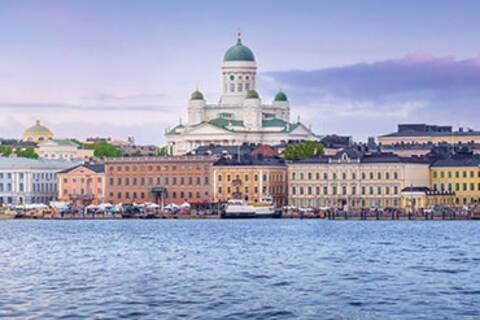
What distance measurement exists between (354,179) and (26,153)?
67932 millimetres

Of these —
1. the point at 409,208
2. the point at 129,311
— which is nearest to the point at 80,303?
the point at 129,311

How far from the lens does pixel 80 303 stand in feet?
132

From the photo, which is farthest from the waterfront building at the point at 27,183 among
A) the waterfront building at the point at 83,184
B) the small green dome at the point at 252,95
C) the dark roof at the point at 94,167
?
the small green dome at the point at 252,95

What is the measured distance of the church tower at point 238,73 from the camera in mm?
170625

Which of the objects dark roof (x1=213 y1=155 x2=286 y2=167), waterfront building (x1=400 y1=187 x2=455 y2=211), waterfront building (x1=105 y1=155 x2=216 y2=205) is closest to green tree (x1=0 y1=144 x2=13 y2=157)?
waterfront building (x1=105 y1=155 x2=216 y2=205)

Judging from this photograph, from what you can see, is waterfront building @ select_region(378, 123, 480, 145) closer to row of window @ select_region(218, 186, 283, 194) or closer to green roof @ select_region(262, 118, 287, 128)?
green roof @ select_region(262, 118, 287, 128)

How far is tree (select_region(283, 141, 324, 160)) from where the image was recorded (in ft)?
445

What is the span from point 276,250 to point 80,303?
22.8 metres

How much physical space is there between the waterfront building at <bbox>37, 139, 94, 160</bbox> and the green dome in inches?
1038

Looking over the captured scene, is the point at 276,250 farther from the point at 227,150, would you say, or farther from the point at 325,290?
the point at 227,150

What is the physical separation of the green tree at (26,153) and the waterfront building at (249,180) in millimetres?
51315

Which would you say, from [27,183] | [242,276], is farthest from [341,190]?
[242,276]

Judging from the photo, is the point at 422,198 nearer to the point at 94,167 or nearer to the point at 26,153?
the point at 94,167

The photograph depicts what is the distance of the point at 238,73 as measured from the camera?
562 feet
